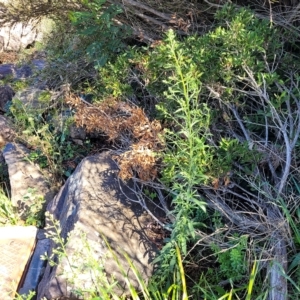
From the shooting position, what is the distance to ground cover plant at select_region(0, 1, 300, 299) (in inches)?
85.7

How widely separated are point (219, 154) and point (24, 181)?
2.17 metres

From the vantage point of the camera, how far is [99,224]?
2658 millimetres

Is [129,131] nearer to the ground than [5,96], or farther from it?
farther from it

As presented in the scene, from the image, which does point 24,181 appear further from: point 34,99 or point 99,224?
point 99,224

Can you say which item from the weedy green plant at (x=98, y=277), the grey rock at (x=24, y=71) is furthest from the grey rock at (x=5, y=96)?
the weedy green plant at (x=98, y=277)

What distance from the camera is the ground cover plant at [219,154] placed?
2178mm

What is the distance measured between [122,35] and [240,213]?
74.0 inches

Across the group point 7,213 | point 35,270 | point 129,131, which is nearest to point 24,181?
point 7,213

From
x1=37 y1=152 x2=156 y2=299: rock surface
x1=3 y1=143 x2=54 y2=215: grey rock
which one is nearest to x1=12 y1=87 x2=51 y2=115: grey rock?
x1=3 y1=143 x2=54 y2=215: grey rock

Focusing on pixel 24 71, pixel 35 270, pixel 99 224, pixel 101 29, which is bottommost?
pixel 35 270

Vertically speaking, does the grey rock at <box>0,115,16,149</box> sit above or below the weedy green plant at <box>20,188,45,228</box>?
above

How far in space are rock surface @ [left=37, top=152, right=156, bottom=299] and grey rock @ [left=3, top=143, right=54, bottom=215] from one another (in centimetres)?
52

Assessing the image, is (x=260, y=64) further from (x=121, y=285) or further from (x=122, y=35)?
(x=121, y=285)

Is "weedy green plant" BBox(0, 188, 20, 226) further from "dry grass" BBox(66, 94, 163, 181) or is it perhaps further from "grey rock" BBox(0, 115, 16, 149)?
"dry grass" BBox(66, 94, 163, 181)
